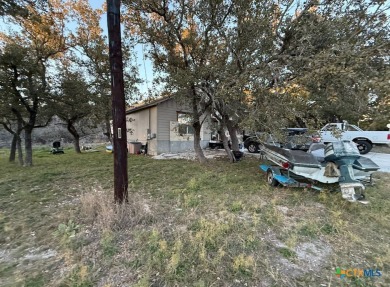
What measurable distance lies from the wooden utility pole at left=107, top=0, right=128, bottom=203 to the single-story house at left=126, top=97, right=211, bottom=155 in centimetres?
864

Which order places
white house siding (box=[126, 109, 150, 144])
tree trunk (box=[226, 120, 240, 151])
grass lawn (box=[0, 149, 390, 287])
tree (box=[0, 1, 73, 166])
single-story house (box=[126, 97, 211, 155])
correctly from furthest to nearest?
white house siding (box=[126, 109, 150, 144]), single-story house (box=[126, 97, 211, 155]), tree trunk (box=[226, 120, 240, 151]), tree (box=[0, 1, 73, 166]), grass lawn (box=[0, 149, 390, 287])

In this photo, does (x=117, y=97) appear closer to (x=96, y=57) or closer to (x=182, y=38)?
(x=182, y=38)

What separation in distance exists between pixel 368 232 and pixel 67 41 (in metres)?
14.0

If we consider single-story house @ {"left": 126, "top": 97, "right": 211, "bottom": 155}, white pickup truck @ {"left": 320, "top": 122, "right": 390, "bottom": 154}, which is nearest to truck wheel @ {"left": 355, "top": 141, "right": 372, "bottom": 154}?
white pickup truck @ {"left": 320, "top": 122, "right": 390, "bottom": 154}

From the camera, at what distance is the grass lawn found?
2.03m

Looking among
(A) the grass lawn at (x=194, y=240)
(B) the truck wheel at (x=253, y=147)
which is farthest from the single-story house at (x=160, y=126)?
(A) the grass lawn at (x=194, y=240)

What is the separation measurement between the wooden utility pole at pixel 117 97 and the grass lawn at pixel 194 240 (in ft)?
1.29

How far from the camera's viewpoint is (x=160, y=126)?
12.7 m

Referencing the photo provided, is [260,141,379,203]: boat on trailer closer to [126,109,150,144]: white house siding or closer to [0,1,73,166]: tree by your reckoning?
[0,1,73,166]: tree

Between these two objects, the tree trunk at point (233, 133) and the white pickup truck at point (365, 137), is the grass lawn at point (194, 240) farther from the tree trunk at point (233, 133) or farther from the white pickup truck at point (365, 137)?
the white pickup truck at point (365, 137)

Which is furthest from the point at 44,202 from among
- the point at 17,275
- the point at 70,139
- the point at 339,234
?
the point at 70,139
